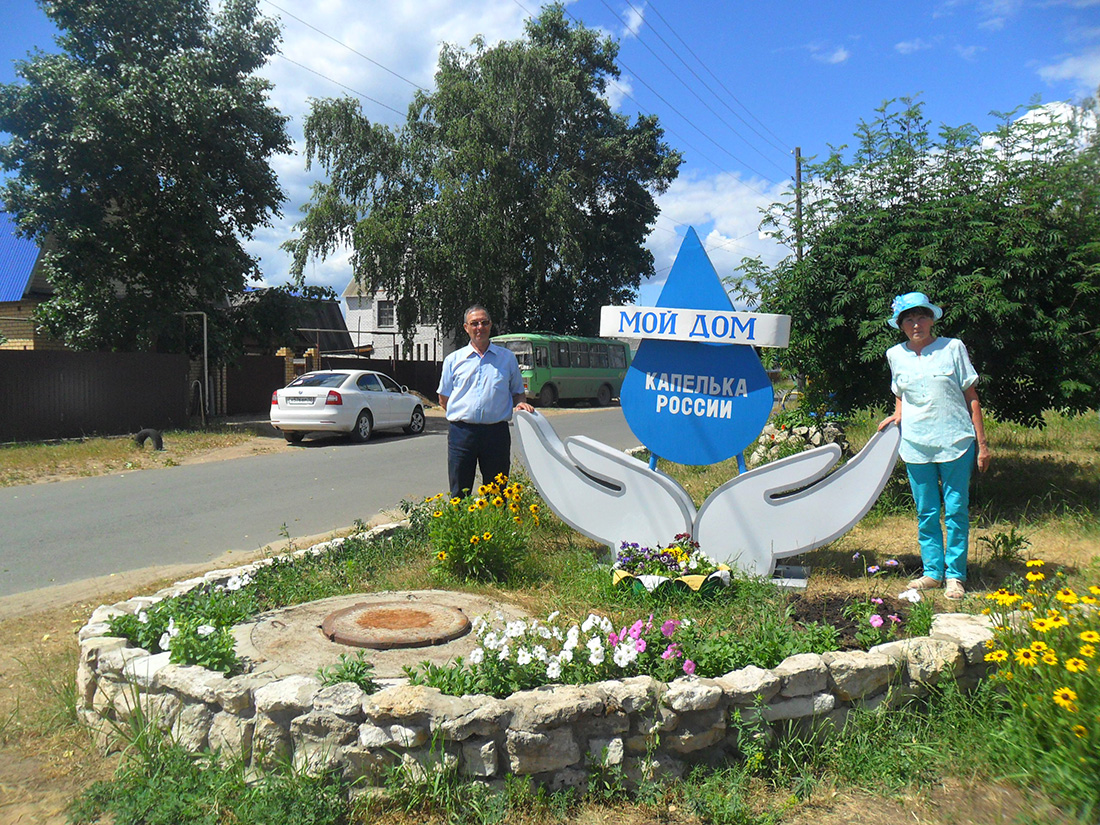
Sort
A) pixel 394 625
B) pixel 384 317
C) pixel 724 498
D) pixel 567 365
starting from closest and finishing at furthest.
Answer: pixel 394 625, pixel 724 498, pixel 567 365, pixel 384 317

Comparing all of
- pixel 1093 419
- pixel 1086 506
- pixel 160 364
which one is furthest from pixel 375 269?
pixel 1086 506

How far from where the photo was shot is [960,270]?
22.2 feet

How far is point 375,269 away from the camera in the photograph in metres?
29.2

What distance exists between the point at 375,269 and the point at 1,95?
1430 cm

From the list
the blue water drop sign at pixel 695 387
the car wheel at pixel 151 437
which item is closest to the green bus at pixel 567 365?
the car wheel at pixel 151 437

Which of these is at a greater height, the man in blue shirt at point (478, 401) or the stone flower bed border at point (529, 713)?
the man in blue shirt at point (478, 401)

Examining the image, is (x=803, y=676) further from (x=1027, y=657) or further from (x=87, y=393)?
(x=87, y=393)

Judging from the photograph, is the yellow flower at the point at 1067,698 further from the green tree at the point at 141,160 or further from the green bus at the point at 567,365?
the green bus at the point at 567,365

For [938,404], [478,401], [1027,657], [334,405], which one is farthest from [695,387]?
[334,405]

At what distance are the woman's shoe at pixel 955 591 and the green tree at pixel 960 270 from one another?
269cm

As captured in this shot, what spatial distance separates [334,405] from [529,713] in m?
13.2

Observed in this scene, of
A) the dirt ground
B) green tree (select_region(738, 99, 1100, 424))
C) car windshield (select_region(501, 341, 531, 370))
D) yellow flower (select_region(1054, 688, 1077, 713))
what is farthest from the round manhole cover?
car windshield (select_region(501, 341, 531, 370))

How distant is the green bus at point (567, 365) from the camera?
27.5 meters

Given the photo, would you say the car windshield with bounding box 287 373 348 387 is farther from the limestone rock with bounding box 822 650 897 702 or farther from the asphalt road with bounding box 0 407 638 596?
the limestone rock with bounding box 822 650 897 702
